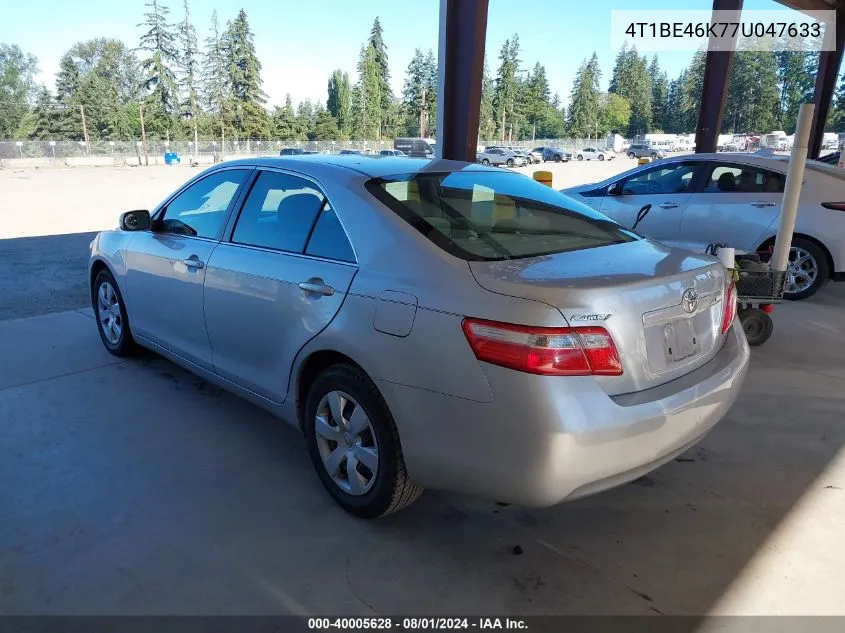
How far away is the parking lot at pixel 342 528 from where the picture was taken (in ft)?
7.75

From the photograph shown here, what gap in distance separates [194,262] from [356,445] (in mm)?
1638

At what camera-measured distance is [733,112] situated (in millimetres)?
87625

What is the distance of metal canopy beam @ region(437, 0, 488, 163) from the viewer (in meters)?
6.39

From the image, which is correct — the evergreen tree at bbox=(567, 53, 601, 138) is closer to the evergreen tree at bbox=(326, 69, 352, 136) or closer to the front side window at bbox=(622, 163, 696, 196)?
the evergreen tree at bbox=(326, 69, 352, 136)

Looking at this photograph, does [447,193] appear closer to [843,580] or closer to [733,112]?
[843,580]

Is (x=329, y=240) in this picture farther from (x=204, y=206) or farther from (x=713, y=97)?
(x=713, y=97)

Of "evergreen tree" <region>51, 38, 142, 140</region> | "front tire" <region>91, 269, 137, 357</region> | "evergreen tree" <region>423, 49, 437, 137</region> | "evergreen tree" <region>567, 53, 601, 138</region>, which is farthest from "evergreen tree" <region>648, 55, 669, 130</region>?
"front tire" <region>91, 269, 137, 357</region>

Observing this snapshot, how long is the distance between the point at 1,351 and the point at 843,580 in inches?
221

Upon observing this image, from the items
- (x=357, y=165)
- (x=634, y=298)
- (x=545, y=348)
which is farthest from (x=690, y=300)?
(x=357, y=165)

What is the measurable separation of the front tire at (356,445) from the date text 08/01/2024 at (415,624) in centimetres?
51

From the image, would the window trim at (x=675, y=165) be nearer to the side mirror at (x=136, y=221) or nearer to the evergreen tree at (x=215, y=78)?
the side mirror at (x=136, y=221)

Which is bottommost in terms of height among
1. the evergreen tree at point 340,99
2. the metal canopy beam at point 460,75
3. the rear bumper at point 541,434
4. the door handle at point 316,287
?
the rear bumper at point 541,434

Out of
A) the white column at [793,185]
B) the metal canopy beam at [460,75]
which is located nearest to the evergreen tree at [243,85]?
the metal canopy beam at [460,75]

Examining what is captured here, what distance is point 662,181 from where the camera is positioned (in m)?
7.43
